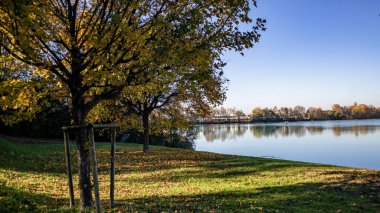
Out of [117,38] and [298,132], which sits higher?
[117,38]

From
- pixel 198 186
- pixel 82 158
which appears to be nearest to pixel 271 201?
pixel 198 186

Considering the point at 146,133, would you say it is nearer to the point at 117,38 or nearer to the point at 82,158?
the point at 82,158

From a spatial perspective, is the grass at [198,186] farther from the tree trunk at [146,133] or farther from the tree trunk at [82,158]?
the tree trunk at [146,133]

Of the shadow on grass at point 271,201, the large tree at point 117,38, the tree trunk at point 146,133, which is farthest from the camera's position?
the tree trunk at point 146,133

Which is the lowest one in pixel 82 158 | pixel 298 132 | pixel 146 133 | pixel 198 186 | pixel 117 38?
pixel 298 132

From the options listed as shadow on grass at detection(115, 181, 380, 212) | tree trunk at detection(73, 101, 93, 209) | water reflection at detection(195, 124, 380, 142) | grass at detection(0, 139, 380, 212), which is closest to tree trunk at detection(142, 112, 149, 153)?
grass at detection(0, 139, 380, 212)

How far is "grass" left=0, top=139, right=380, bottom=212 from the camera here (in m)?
11.2

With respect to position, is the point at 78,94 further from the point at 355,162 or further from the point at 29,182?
the point at 355,162

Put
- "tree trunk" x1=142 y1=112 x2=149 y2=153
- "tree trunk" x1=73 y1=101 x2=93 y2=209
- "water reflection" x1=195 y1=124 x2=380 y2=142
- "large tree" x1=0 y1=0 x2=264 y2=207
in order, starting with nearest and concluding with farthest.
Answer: "large tree" x1=0 y1=0 x2=264 y2=207 → "tree trunk" x1=73 y1=101 x2=93 y2=209 → "tree trunk" x1=142 y1=112 x2=149 y2=153 → "water reflection" x1=195 y1=124 x2=380 y2=142

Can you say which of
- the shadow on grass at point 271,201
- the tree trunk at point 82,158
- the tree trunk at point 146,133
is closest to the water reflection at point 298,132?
the tree trunk at point 146,133

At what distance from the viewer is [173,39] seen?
914 centimetres

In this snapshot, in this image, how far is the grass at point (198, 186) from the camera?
11211 mm

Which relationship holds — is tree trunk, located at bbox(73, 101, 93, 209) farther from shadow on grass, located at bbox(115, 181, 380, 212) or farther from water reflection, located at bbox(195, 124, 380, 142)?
water reflection, located at bbox(195, 124, 380, 142)

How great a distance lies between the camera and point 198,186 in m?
16.3
